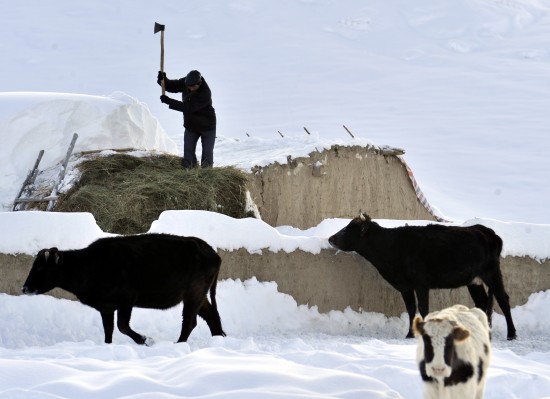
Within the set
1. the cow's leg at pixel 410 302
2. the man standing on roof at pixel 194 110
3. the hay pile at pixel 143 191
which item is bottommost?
the cow's leg at pixel 410 302

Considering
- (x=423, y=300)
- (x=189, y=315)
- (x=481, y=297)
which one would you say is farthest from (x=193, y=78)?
(x=189, y=315)

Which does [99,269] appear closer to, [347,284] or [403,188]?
[347,284]

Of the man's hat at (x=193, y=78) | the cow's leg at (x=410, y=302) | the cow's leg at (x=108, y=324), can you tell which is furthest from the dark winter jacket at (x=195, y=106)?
the cow's leg at (x=108, y=324)

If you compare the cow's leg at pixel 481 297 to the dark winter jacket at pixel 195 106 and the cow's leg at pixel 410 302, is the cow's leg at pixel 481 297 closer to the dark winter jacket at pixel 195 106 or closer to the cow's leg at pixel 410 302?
the cow's leg at pixel 410 302

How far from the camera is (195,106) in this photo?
60.8 ft

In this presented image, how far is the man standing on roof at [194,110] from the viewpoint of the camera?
18.4m

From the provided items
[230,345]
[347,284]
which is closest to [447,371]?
[230,345]

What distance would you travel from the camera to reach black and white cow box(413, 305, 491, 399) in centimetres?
873

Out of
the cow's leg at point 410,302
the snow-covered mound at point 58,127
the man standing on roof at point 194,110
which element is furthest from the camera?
the snow-covered mound at point 58,127

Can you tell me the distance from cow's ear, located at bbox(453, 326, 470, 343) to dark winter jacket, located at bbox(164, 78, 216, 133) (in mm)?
10348

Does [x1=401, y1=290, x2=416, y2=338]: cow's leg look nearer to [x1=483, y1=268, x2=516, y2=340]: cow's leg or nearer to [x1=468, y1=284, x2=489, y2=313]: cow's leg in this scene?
[x1=468, y1=284, x2=489, y2=313]: cow's leg

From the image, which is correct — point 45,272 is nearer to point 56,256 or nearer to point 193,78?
point 56,256

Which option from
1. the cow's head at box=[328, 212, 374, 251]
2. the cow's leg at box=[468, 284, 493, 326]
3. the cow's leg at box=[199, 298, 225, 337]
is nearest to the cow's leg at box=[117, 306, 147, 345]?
the cow's leg at box=[199, 298, 225, 337]

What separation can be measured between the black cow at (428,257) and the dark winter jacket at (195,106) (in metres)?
3.22
